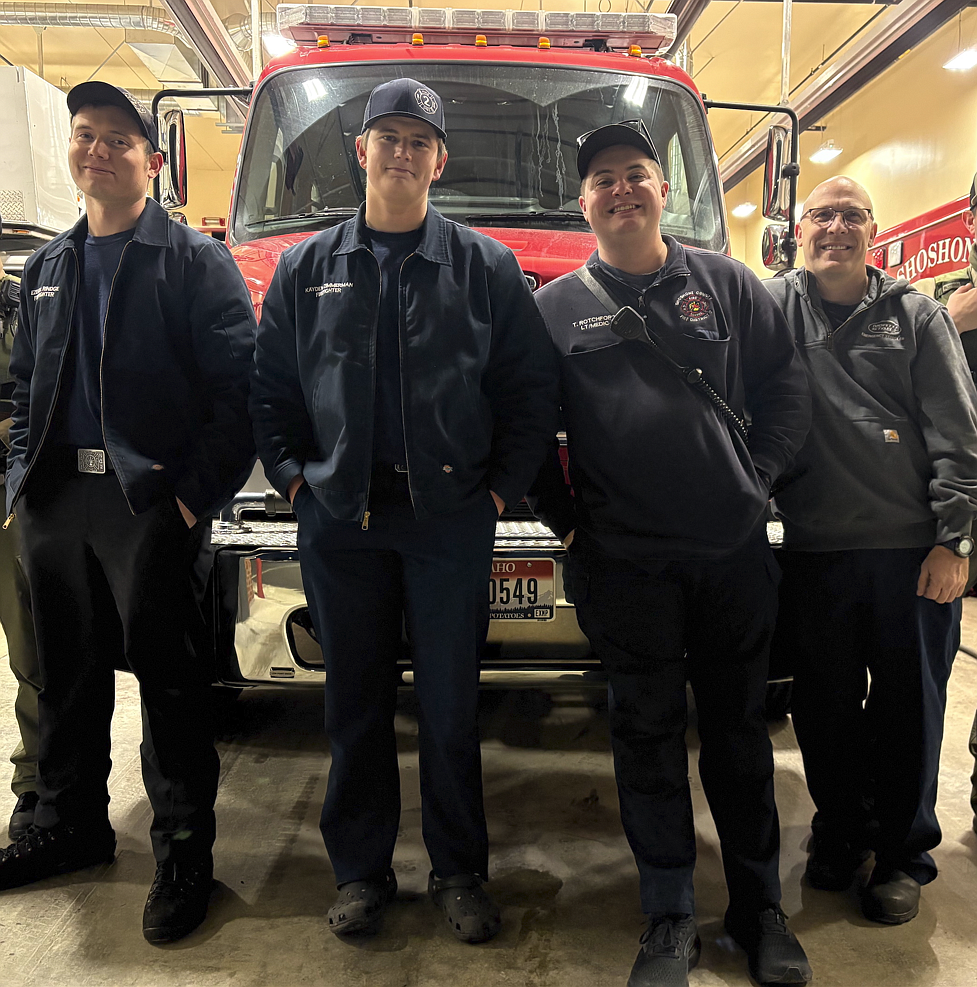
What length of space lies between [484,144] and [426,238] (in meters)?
1.62

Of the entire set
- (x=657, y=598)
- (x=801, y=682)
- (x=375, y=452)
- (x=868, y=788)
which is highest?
(x=375, y=452)

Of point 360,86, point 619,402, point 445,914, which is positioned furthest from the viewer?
point 360,86

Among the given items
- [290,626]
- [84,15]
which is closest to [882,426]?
[290,626]

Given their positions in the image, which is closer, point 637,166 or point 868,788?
point 637,166

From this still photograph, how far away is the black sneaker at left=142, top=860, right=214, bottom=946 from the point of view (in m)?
2.06

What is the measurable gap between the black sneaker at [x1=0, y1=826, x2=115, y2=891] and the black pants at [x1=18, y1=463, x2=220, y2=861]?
0.04 m

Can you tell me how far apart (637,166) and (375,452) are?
932 millimetres

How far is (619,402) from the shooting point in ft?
6.46

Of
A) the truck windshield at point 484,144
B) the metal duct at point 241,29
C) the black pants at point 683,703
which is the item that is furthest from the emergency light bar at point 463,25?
the metal duct at point 241,29

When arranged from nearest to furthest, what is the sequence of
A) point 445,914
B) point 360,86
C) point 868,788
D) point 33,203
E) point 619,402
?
point 619,402 < point 445,914 < point 868,788 < point 360,86 < point 33,203

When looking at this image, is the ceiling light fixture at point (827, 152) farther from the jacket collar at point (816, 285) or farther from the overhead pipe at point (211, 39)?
the jacket collar at point (816, 285)

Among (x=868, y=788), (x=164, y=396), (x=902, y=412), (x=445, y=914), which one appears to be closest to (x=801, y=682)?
(x=868, y=788)

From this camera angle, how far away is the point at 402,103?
195cm

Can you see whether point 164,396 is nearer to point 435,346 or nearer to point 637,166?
point 435,346
